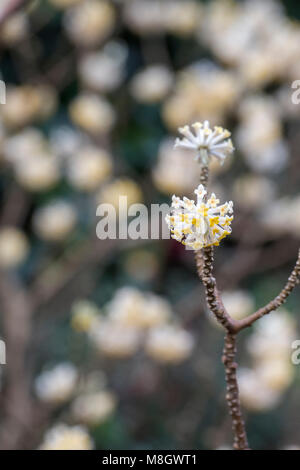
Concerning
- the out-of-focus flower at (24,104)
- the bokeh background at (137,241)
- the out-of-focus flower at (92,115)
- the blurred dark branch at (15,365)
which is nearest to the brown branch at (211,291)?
the bokeh background at (137,241)

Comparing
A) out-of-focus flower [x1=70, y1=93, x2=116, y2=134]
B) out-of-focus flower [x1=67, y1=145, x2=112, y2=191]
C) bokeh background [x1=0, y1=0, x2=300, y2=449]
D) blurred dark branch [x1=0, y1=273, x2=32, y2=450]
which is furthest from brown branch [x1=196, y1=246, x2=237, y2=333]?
out-of-focus flower [x1=70, y1=93, x2=116, y2=134]

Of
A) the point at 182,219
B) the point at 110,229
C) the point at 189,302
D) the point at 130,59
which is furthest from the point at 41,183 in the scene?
the point at 182,219

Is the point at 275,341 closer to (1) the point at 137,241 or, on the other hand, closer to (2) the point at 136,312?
(2) the point at 136,312

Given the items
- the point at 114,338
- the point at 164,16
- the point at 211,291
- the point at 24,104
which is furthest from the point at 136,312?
the point at 164,16

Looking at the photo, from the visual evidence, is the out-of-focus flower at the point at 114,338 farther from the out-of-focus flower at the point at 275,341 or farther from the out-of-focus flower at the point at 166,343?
the out-of-focus flower at the point at 275,341

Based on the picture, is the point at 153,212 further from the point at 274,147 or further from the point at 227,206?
the point at 227,206
